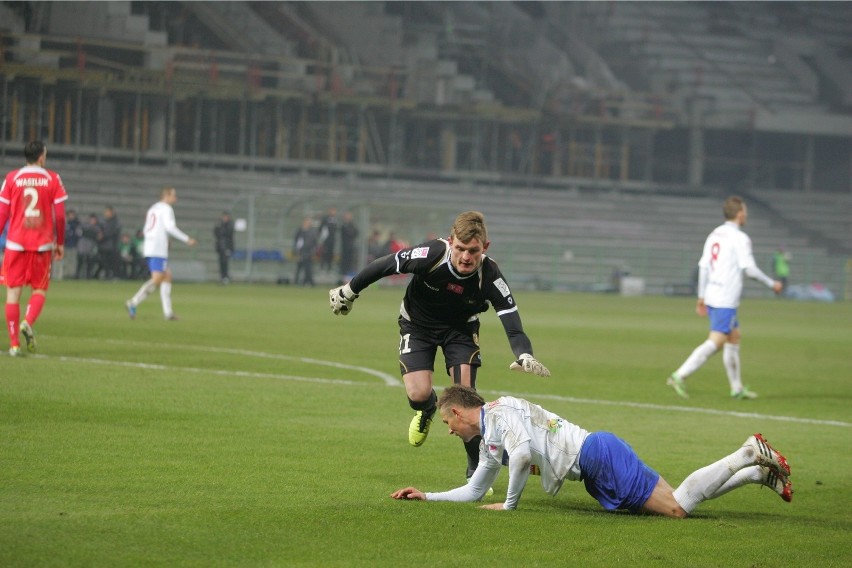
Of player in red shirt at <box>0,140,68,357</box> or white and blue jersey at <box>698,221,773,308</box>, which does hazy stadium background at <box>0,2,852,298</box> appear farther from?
white and blue jersey at <box>698,221,773,308</box>

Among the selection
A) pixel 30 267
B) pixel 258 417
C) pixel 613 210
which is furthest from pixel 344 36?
pixel 258 417

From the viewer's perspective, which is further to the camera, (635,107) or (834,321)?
(635,107)

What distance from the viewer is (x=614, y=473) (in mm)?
8180

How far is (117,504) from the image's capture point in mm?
7609

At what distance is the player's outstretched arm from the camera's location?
8.18m

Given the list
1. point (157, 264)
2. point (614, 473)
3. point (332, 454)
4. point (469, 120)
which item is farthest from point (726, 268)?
point (469, 120)

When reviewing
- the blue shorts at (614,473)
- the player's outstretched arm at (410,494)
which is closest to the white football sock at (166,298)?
the player's outstretched arm at (410,494)

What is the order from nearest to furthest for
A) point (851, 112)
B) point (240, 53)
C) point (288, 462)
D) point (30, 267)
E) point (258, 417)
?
point (288, 462) → point (258, 417) → point (30, 267) → point (240, 53) → point (851, 112)

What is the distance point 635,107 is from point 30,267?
5181cm

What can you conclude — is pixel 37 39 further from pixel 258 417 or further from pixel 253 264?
pixel 258 417

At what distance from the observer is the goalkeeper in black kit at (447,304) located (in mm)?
8703

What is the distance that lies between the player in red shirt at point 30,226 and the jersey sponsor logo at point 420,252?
7338mm

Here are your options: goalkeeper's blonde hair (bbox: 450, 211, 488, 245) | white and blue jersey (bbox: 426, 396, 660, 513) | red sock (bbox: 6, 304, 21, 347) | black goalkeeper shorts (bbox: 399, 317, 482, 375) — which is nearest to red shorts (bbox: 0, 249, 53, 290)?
red sock (bbox: 6, 304, 21, 347)

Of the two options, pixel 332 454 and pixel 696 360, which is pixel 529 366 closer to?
pixel 332 454
